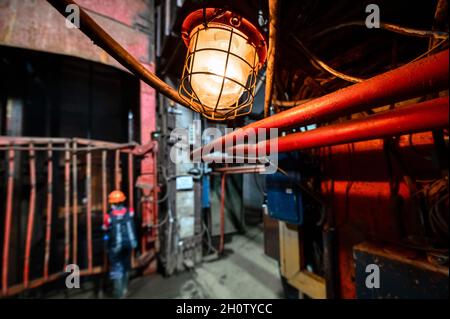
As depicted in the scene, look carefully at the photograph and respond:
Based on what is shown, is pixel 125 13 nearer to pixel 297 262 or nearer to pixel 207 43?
pixel 207 43

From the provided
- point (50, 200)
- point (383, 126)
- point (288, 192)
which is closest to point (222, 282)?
point (288, 192)

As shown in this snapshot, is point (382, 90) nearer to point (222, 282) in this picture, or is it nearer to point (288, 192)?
point (288, 192)

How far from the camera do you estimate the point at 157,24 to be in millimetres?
3949

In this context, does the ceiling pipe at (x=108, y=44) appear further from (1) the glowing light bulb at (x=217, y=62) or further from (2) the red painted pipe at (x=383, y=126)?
(2) the red painted pipe at (x=383, y=126)

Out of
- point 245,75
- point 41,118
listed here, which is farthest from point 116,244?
point 245,75

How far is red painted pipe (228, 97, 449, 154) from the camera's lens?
55 centimetres

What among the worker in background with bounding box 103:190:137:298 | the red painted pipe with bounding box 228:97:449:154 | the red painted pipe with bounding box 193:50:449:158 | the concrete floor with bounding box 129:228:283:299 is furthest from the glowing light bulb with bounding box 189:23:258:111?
the concrete floor with bounding box 129:228:283:299

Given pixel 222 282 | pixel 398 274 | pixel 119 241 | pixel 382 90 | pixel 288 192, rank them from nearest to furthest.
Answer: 1. pixel 382 90
2. pixel 398 274
3. pixel 288 192
4. pixel 119 241
5. pixel 222 282

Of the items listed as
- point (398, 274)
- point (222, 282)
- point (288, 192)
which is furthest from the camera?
point (222, 282)

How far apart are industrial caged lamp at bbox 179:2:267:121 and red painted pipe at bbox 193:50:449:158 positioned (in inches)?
9.7

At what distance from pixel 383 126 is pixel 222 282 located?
3.39m

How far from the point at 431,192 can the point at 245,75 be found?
1.68 metres

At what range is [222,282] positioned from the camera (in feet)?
10.4

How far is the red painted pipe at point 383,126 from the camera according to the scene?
0.55 m
